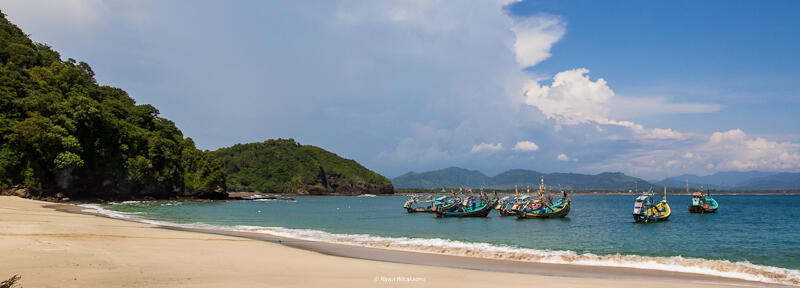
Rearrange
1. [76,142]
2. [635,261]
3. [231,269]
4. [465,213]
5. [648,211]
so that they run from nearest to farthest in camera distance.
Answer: [231,269]
[635,261]
[648,211]
[465,213]
[76,142]

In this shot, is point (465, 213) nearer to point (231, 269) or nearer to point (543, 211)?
point (543, 211)

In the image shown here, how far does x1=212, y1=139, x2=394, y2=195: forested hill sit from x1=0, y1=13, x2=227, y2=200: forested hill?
7583 cm

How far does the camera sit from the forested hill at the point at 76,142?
45.7 m

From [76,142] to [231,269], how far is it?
5226cm

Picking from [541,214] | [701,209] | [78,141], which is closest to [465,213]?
[541,214]

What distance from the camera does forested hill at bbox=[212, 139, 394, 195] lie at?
Answer: 163m

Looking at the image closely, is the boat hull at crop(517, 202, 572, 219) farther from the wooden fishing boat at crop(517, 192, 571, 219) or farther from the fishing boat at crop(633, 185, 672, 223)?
the fishing boat at crop(633, 185, 672, 223)

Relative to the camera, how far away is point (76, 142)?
50.4m

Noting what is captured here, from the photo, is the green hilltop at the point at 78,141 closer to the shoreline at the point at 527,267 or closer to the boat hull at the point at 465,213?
the boat hull at the point at 465,213

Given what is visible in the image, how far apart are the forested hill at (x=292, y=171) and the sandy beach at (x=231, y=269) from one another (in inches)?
5927

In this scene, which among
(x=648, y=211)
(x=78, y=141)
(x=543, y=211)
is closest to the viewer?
(x=648, y=211)

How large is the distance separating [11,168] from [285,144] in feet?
485

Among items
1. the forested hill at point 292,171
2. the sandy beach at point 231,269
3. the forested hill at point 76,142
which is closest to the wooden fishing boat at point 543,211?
the sandy beach at point 231,269

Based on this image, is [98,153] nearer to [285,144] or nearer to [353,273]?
[353,273]
